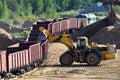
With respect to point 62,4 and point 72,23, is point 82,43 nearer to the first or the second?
point 72,23

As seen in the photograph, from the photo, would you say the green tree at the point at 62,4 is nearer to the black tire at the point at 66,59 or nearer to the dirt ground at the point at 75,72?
the dirt ground at the point at 75,72

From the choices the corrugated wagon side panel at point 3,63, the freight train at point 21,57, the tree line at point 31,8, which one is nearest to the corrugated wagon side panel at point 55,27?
the freight train at point 21,57

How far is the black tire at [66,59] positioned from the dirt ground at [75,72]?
0.38 meters

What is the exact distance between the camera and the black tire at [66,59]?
108 feet

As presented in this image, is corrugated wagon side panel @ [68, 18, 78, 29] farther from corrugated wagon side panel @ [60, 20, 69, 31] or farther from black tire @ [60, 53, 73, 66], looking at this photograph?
black tire @ [60, 53, 73, 66]

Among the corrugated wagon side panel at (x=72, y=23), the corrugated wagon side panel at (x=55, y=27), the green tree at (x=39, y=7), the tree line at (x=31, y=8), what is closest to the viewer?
the corrugated wagon side panel at (x=55, y=27)

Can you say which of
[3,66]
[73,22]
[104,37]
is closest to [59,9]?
[73,22]

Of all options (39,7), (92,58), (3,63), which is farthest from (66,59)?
(39,7)

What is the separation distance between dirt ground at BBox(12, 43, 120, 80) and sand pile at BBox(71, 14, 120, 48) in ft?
39.6

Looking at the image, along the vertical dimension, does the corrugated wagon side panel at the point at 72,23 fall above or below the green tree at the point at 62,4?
below

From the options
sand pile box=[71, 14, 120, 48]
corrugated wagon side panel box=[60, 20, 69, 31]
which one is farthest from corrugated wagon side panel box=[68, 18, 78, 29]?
sand pile box=[71, 14, 120, 48]

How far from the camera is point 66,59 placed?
3312cm

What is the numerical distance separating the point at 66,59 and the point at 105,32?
57.8 feet

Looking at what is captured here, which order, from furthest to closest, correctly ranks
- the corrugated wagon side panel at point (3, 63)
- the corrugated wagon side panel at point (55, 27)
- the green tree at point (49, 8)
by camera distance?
1. the green tree at point (49, 8)
2. the corrugated wagon side panel at point (55, 27)
3. the corrugated wagon side panel at point (3, 63)
